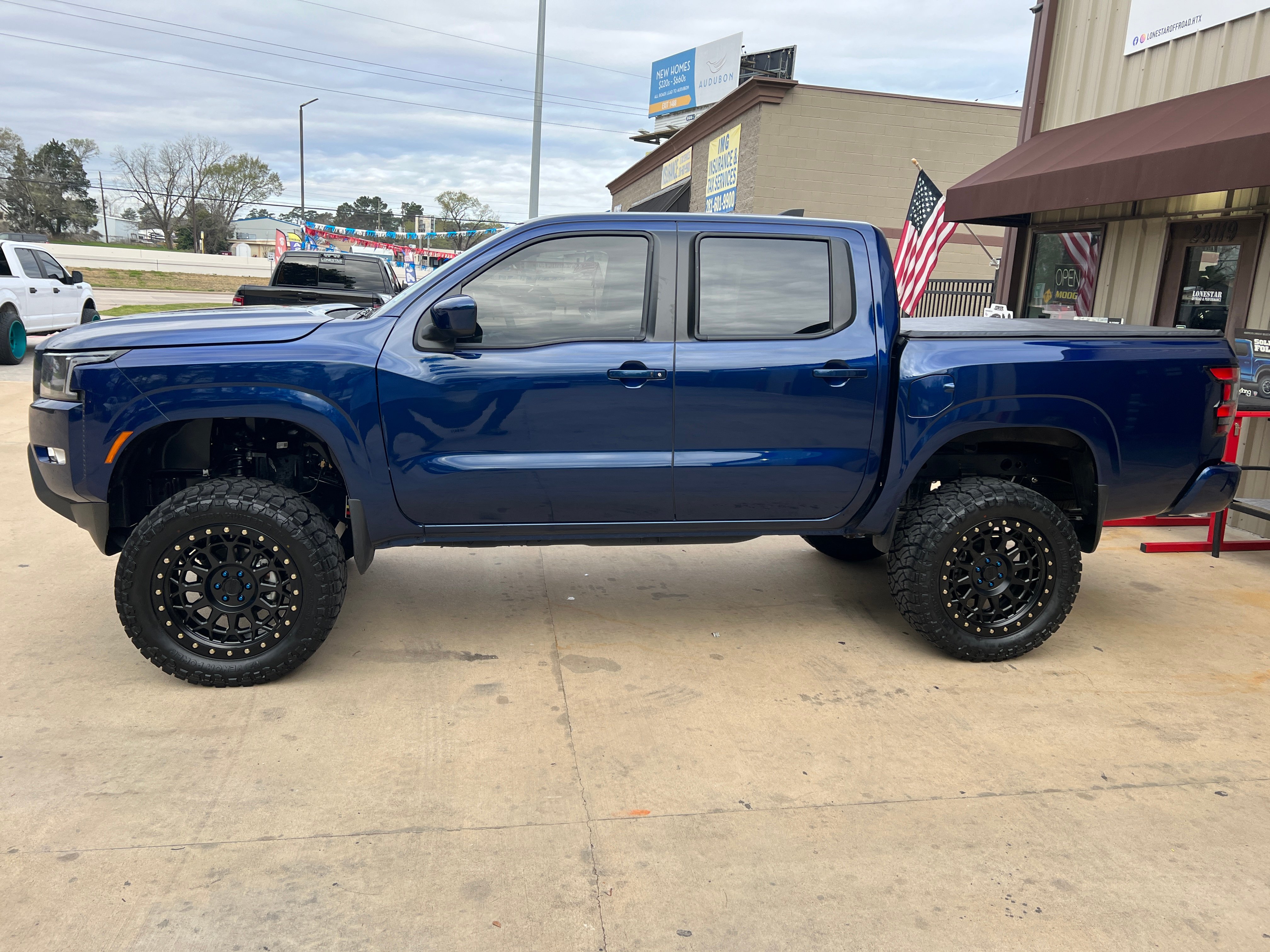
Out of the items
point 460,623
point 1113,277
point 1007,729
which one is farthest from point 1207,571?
point 460,623

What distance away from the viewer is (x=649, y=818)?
10.2 feet

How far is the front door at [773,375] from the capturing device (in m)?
4.14

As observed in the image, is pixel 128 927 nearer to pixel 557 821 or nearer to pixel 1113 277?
pixel 557 821

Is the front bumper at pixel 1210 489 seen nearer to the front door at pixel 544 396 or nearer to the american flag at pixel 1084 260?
the front door at pixel 544 396

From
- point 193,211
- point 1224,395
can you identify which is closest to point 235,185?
point 193,211

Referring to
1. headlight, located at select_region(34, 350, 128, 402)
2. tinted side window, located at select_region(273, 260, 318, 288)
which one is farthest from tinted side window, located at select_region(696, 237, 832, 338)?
tinted side window, located at select_region(273, 260, 318, 288)

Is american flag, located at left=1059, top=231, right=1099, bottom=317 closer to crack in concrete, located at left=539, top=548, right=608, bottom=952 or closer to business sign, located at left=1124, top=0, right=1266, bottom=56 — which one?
business sign, located at left=1124, top=0, right=1266, bottom=56

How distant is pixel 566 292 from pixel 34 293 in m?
13.9

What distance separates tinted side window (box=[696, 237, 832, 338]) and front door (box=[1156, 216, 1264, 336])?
4222mm

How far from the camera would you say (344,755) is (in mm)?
3451

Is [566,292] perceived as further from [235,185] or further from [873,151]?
[235,185]

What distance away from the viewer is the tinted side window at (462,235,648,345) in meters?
4.06

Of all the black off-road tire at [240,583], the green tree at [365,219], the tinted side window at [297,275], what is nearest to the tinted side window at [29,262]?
the tinted side window at [297,275]

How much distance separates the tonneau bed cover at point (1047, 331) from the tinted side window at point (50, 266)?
1524cm
